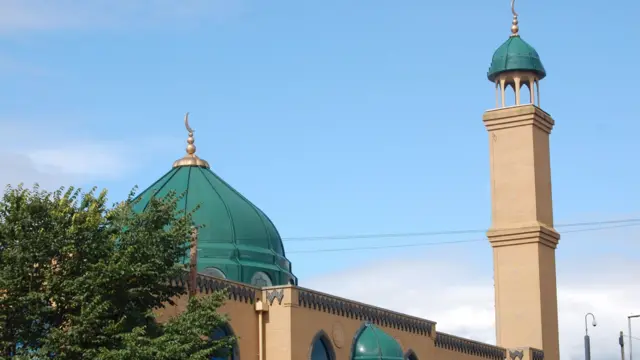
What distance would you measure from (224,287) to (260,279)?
314 centimetres

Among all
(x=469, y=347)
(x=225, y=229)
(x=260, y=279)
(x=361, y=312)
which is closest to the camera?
(x=225, y=229)

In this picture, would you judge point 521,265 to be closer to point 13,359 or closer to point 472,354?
point 472,354

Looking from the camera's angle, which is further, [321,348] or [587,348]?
[587,348]

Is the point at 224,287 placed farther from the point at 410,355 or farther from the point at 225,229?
the point at 410,355

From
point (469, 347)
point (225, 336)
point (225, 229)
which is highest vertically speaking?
point (225, 229)

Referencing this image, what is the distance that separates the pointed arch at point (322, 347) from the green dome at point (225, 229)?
1899 millimetres

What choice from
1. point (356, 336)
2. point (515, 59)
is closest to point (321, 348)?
point (356, 336)

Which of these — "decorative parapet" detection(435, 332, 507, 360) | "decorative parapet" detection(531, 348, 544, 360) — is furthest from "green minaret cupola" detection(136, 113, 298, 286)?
"decorative parapet" detection(531, 348, 544, 360)

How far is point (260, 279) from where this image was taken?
26812 millimetres

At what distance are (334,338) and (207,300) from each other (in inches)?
260

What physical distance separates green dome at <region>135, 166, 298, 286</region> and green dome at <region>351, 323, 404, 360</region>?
7.18 ft

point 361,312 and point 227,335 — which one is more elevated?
point 361,312

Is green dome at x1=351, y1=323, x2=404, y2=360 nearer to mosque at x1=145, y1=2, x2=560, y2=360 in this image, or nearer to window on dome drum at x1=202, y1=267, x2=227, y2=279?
mosque at x1=145, y1=2, x2=560, y2=360

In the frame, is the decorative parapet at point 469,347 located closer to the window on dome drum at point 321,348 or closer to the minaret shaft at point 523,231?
the minaret shaft at point 523,231
